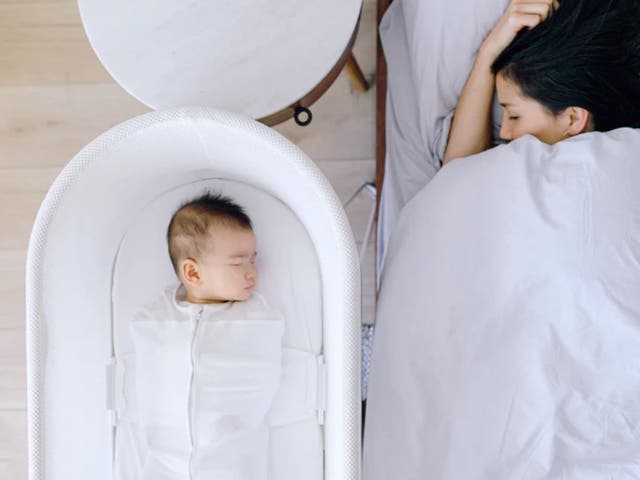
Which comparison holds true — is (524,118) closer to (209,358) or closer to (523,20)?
(523,20)

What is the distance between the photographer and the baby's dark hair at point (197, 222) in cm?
101

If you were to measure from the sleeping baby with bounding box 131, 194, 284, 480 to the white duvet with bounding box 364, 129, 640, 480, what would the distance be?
0.65 ft

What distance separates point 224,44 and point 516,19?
0.44 m

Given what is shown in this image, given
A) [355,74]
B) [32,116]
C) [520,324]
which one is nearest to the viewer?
[520,324]

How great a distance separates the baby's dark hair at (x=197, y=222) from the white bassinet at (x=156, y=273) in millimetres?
64

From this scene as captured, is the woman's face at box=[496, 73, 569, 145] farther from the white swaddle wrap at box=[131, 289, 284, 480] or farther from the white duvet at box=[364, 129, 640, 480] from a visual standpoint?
the white swaddle wrap at box=[131, 289, 284, 480]

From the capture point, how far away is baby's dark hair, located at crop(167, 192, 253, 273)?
1.01 metres

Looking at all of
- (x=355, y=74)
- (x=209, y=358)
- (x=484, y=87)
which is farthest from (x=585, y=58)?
(x=209, y=358)

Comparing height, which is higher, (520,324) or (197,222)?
(197,222)

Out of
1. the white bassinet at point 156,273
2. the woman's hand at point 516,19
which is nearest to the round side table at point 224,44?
the white bassinet at point 156,273

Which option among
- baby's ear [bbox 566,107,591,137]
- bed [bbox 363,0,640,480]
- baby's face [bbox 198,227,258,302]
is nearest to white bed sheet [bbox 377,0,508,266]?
bed [bbox 363,0,640,480]

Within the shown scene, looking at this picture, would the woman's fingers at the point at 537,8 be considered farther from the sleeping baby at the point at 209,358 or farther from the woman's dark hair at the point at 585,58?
the sleeping baby at the point at 209,358

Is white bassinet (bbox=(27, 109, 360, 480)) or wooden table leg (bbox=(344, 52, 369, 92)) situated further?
wooden table leg (bbox=(344, 52, 369, 92))

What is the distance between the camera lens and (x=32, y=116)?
1.38 m
